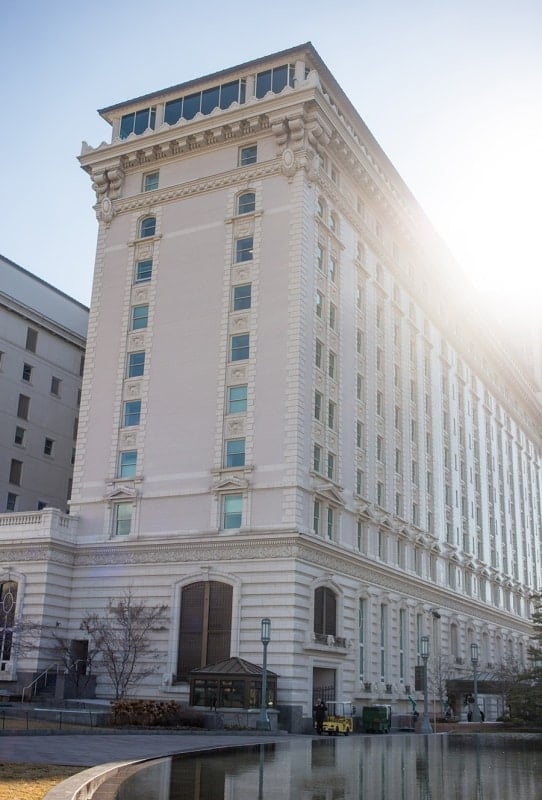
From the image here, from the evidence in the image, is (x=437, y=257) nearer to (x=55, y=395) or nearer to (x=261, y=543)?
(x=55, y=395)

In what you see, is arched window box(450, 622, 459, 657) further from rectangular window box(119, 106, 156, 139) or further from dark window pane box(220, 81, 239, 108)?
rectangular window box(119, 106, 156, 139)

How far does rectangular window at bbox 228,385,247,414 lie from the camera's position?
53.3 meters

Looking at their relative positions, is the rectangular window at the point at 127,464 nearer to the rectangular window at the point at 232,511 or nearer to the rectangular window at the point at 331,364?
the rectangular window at the point at 232,511

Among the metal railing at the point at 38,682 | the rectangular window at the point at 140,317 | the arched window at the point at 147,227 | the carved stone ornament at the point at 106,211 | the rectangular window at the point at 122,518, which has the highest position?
the carved stone ornament at the point at 106,211

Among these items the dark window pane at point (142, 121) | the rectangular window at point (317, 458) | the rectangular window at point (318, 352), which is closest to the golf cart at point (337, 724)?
the rectangular window at point (317, 458)

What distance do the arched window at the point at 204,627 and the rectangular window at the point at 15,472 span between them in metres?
23.3

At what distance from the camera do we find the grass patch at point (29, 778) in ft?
51.5

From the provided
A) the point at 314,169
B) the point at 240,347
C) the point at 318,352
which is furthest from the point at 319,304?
the point at 314,169

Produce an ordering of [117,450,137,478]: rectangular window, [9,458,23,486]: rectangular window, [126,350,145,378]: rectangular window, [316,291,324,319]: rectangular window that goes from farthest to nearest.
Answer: [9,458,23,486]: rectangular window
[126,350,145,378]: rectangular window
[316,291,324,319]: rectangular window
[117,450,137,478]: rectangular window

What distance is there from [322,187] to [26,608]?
109 ft

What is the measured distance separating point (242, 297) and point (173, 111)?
1734 centimetres

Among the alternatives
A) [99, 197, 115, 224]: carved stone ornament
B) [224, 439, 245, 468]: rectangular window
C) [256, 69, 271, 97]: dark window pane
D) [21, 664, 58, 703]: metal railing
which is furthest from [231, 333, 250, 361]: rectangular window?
[21, 664, 58, 703]: metal railing

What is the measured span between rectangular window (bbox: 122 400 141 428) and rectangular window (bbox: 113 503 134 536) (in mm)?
5344

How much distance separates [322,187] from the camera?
59.3 meters
